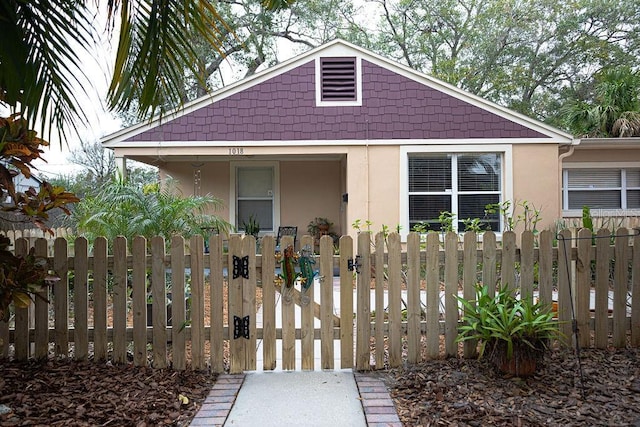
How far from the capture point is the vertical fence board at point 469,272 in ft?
14.4

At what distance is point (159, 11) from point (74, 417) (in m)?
2.66

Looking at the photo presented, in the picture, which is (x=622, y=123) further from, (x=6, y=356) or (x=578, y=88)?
(x=6, y=356)

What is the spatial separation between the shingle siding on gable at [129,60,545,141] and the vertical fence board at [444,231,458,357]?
6376 mm

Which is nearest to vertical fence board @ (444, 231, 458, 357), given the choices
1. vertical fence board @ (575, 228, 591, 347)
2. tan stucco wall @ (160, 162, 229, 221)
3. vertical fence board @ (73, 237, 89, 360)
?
vertical fence board @ (575, 228, 591, 347)

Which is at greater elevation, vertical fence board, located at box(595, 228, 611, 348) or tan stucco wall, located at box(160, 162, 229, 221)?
tan stucco wall, located at box(160, 162, 229, 221)

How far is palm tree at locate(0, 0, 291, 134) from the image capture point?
3111 millimetres

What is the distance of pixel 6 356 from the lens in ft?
14.2

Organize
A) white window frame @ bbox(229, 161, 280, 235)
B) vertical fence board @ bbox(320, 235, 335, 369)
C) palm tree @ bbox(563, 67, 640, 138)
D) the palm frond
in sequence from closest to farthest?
1. the palm frond
2. vertical fence board @ bbox(320, 235, 335, 369)
3. white window frame @ bbox(229, 161, 280, 235)
4. palm tree @ bbox(563, 67, 640, 138)

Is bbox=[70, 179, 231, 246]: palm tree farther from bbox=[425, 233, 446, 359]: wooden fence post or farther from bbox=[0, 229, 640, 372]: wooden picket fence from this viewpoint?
bbox=[425, 233, 446, 359]: wooden fence post

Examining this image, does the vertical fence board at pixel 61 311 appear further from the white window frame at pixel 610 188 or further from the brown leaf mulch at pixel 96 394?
the white window frame at pixel 610 188

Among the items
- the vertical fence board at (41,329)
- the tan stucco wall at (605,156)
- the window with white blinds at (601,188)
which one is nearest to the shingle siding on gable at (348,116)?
the tan stucco wall at (605,156)

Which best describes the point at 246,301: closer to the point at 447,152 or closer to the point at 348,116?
the point at 348,116

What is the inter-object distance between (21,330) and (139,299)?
3.39 ft

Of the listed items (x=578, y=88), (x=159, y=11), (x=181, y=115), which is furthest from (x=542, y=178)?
(x=578, y=88)
